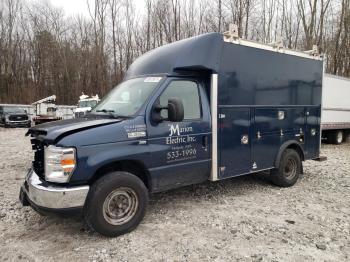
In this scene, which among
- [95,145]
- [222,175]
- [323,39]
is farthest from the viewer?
[323,39]

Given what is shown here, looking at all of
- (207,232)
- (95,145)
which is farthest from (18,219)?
(207,232)

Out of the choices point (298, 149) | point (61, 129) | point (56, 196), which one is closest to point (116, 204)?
point (56, 196)

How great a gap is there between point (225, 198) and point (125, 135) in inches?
106

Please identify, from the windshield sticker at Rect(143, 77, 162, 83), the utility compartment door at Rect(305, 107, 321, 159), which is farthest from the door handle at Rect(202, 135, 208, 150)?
the utility compartment door at Rect(305, 107, 321, 159)

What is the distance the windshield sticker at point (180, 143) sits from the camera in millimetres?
4891

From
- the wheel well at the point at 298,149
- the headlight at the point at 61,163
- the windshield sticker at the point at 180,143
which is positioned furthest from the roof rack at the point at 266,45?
the headlight at the point at 61,163

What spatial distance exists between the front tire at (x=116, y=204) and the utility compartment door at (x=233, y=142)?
1722 mm

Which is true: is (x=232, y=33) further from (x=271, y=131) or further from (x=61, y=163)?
(x=61, y=163)

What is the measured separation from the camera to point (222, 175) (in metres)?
5.63

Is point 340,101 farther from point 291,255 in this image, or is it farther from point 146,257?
point 146,257

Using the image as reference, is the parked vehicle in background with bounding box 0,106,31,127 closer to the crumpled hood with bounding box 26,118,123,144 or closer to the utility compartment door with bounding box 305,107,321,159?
the crumpled hood with bounding box 26,118,123,144

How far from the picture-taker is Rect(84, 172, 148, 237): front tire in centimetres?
415

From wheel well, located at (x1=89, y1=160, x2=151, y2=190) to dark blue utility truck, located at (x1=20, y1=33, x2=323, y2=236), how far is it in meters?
0.02

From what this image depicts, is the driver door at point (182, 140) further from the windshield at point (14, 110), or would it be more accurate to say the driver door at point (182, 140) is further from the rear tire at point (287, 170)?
the windshield at point (14, 110)
